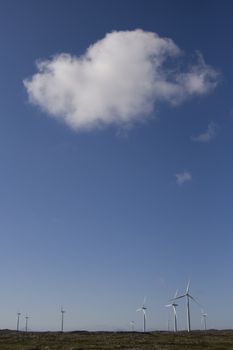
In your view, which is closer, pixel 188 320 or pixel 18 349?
pixel 18 349

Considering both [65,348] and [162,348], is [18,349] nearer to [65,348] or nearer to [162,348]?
[65,348]

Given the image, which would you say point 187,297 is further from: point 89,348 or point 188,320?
point 89,348

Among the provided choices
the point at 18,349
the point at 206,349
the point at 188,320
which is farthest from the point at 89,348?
the point at 188,320

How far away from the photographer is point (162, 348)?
122m

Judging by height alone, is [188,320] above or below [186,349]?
above

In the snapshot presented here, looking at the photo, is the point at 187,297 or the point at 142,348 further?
the point at 187,297

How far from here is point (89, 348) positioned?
4924 inches

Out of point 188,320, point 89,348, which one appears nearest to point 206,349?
point 89,348

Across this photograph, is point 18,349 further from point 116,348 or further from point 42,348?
point 116,348

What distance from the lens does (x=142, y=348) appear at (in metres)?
120

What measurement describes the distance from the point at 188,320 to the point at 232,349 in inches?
3060

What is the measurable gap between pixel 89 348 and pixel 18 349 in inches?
620

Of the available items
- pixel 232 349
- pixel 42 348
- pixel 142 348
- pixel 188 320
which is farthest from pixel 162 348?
pixel 188 320

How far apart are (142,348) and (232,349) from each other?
63.6 ft
